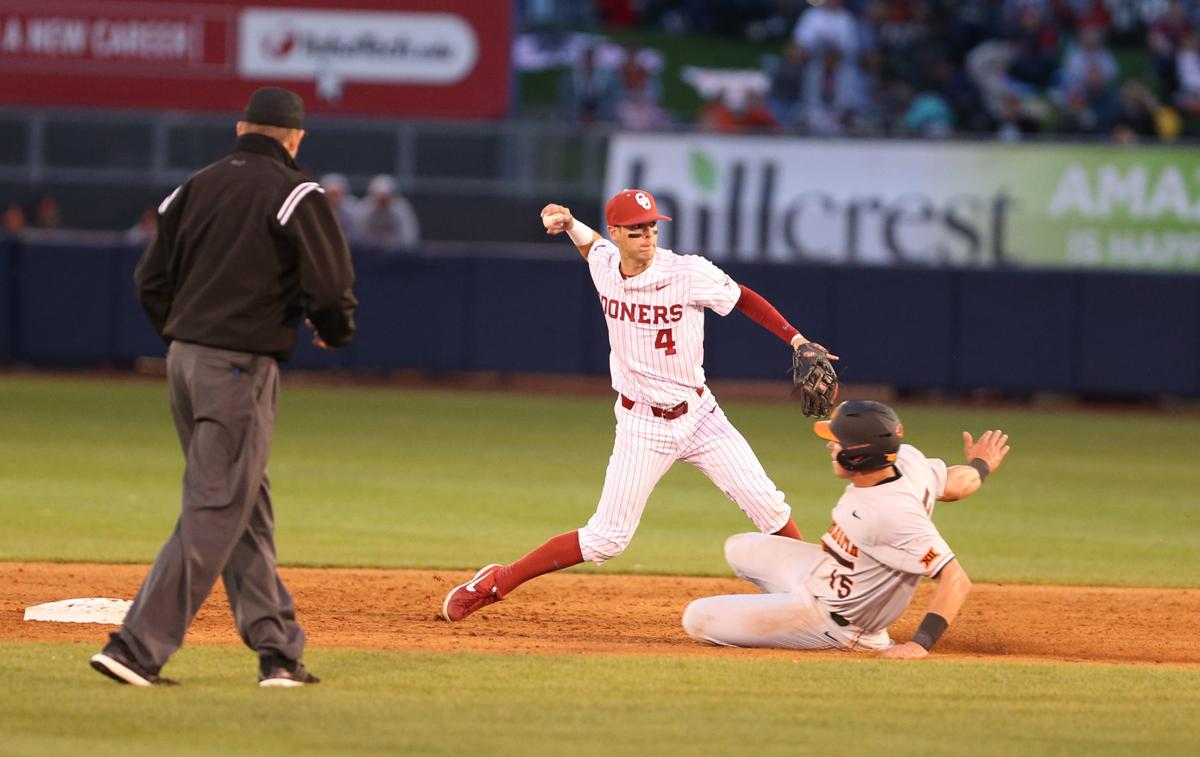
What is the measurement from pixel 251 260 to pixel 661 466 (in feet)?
7.42

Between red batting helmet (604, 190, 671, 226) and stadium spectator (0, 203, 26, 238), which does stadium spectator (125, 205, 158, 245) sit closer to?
stadium spectator (0, 203, 26, 238)

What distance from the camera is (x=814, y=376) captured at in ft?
23.9

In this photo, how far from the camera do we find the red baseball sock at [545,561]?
757 centimetres

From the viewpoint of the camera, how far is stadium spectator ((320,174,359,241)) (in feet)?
66.1

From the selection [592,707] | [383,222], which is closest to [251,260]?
[592,707]

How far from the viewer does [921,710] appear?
5.98 meters

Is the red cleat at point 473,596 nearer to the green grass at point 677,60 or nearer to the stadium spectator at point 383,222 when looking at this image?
the stadium spectator at point 383,222

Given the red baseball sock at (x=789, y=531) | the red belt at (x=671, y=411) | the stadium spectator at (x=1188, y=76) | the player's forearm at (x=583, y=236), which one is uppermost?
the stadium spectator at (x=1188, y=76)

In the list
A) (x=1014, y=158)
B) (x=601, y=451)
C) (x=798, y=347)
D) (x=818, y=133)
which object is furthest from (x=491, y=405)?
(x=798, y=347)

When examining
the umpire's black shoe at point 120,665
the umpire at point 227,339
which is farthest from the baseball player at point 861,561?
the umpire's black shoe at point 120,665

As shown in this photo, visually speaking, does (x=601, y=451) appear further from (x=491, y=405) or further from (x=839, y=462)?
(x=839, y=462)

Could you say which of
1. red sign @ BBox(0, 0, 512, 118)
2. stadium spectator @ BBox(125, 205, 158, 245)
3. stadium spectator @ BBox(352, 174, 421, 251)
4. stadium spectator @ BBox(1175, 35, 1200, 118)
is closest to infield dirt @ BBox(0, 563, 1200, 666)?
stadium spectator @ BBox(352, 174, 421, 251)

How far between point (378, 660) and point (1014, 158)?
15.4 metres

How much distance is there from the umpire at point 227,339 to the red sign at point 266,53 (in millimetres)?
16122
